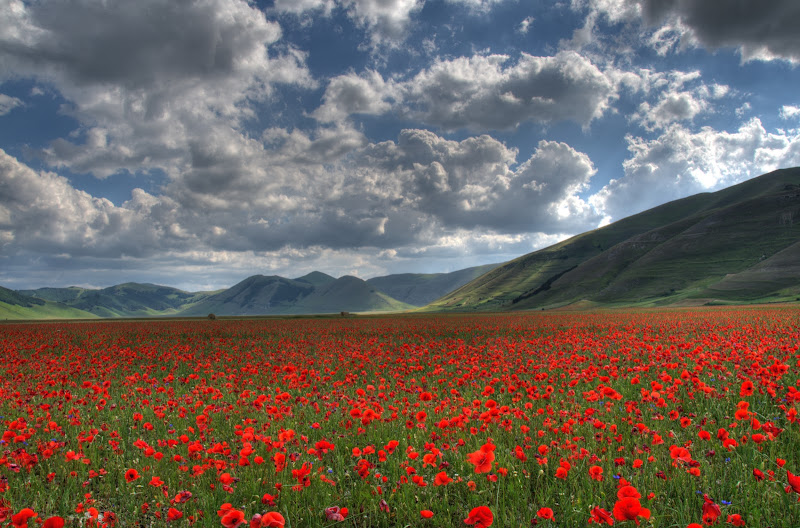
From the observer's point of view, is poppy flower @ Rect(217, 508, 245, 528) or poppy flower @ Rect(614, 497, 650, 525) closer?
poppy flower @ Rect(614, 497, 650, 525)

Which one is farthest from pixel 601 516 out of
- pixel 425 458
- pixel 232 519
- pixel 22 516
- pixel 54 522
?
pixel 22 516

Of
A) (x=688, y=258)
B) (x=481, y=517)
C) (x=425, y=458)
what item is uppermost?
(x=688, y=258)

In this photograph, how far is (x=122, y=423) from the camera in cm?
695

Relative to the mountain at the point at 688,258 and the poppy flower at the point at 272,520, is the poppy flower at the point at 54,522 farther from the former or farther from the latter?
the mountain at the point at 688,258

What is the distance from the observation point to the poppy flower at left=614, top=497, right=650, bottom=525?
2376mm

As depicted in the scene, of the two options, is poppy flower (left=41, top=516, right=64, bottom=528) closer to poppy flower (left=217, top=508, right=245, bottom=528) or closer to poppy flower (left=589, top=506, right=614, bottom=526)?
poppy flower (left=217, top=508, right=245, bottom=528)

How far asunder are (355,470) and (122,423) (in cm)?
486

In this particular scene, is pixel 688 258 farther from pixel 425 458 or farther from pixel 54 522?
pixel 54 522

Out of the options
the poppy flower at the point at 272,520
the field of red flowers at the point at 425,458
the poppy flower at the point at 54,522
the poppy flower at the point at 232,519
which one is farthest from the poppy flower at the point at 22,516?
the poppy flower at the point at 272,520

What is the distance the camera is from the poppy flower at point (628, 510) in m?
2.38

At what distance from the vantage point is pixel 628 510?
241 centimetres

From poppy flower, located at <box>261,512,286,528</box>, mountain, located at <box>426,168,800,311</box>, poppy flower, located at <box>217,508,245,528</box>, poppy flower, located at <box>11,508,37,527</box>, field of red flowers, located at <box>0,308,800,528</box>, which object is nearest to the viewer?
poppy flower, located at <box>261,512,286,528</box>

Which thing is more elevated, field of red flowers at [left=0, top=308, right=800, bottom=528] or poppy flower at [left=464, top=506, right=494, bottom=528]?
poppy flower at [left=464, top=506, right=494, bottom=528]

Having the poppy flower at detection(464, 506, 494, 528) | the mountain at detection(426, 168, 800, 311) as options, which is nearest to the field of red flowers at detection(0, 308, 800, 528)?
the poppy flower at detection(464, 506, 494, 528)
